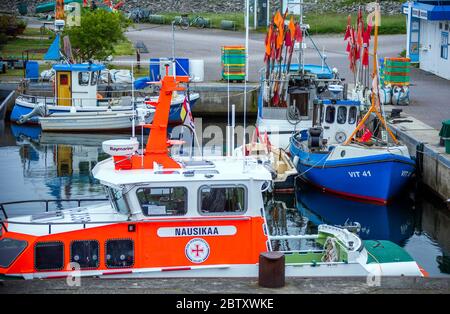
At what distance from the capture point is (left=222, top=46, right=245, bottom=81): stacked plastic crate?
1352 inches

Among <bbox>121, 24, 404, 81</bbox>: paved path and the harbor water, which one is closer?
the harbor water

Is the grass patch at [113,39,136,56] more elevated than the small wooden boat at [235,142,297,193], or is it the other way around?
the grass patch at [113,39,136,56]

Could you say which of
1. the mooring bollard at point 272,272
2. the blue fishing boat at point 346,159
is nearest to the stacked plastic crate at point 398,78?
the blue fishing boat at point 346,159

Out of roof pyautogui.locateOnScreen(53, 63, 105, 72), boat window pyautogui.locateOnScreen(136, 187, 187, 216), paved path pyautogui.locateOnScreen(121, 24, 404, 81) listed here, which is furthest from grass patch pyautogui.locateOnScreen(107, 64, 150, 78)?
boat window pyautogui.locateOnScreen(136, 187, 187, 216)

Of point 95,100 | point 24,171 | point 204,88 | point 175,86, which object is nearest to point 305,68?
point 204,88

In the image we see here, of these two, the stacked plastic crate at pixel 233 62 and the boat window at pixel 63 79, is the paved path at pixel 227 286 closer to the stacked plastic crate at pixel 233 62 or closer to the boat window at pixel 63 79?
the boat window at pixel 63 79

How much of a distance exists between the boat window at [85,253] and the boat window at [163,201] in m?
0.82

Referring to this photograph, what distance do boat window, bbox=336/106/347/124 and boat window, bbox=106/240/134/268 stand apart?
12977 mm

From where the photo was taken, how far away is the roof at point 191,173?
12680mm

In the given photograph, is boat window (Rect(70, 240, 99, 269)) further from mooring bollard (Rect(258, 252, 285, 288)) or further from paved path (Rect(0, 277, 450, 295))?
mooring bollard (Rect(258, 252, 285, 288))

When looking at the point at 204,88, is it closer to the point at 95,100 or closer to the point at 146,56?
the point at 95,100

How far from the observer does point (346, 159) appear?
23078mm

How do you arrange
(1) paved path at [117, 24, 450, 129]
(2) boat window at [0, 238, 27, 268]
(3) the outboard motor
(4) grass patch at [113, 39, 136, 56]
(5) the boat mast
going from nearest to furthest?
1. (2) boat window at [0, 238, 27, 268]
2. (5) the boat mast
3. (3) the outboard motor
4. (1) paved path at [117, 24, 450, 129]
5. (4) grass patch at [113, 39, 136, 56]

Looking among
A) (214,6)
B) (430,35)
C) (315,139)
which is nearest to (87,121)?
(315,139)
